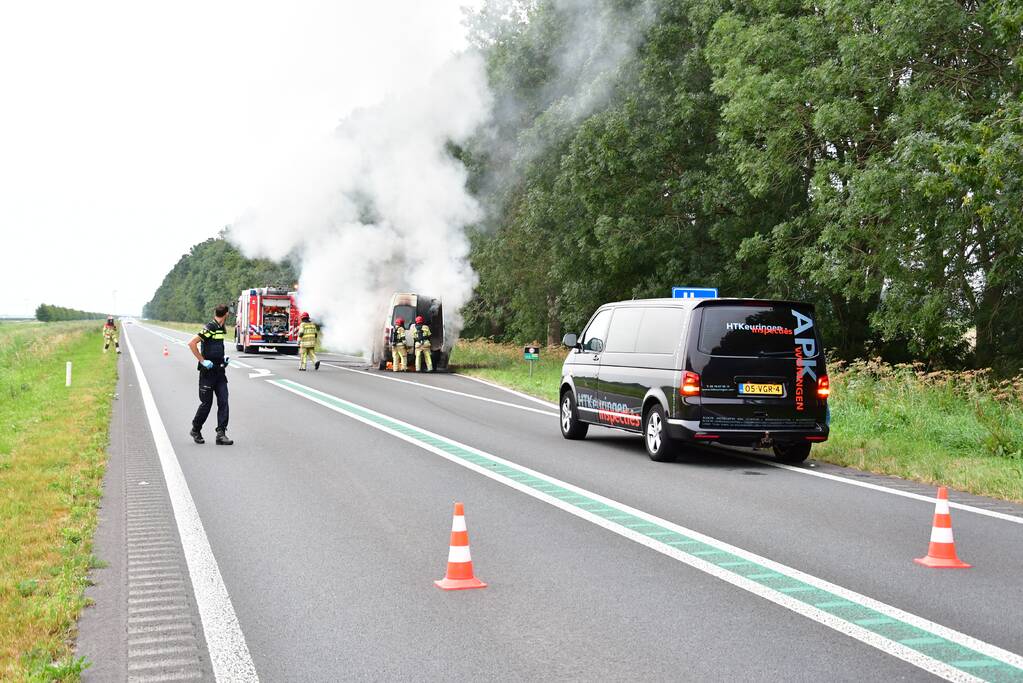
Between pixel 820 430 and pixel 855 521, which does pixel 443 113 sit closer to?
pixel 820 430

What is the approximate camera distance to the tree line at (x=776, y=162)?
2000cm

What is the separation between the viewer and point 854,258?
23.0 metres

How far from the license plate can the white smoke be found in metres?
25.3

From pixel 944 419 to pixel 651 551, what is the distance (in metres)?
8.61

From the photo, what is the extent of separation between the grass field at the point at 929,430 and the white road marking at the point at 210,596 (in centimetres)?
723

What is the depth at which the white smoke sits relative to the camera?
38.8 metres

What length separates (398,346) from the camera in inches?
1300

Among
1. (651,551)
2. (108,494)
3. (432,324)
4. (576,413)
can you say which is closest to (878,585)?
(651,551)

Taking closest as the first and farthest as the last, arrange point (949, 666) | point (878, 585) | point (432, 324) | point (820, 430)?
point (949, 666) → point (878, 585) → point (820, 430) → point (432, 324)

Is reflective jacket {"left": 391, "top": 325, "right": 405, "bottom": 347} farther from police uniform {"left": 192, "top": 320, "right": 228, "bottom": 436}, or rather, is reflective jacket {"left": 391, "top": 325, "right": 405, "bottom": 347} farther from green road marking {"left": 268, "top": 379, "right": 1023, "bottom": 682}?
green road marking {"left": 268, "top": 379, "right": 1023, "bottom": 682}

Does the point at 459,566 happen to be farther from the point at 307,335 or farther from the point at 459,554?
the point at 307,335

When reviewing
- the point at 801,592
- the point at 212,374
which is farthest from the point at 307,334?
the point at 801,592

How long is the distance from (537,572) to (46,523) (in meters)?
3.98

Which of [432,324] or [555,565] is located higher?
[432,324]
